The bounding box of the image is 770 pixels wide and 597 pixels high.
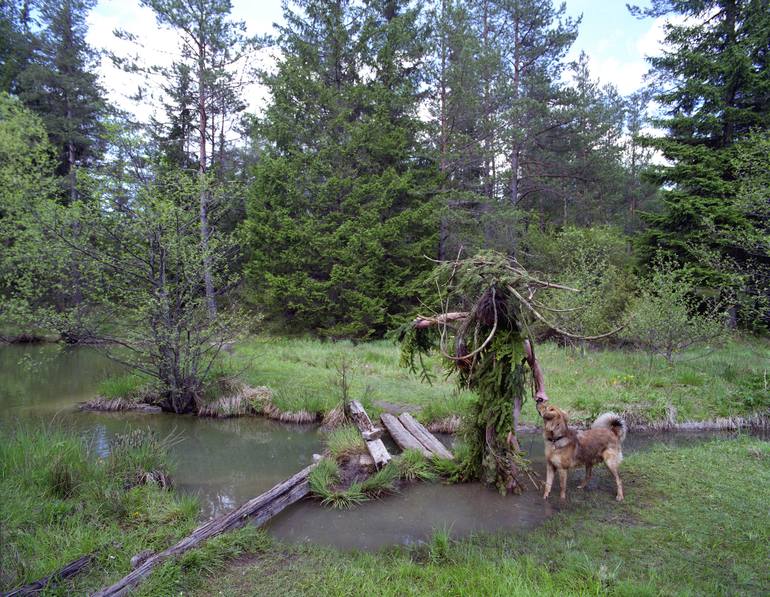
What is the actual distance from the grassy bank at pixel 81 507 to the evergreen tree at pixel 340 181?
12366 mm

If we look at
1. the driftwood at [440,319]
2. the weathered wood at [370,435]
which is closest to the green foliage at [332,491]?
the weathered wood at [370,435]

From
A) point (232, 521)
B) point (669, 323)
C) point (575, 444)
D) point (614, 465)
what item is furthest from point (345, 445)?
point (669, 323)

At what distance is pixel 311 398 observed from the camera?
9641mm

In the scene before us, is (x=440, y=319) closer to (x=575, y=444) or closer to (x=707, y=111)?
(x=575, y=444)

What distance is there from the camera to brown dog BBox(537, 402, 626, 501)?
16.9 feet

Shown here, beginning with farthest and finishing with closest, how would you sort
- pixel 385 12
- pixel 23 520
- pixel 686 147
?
pixel 385 12 → pixel 686 147 → pixel 23 520

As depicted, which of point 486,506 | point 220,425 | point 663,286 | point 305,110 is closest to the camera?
point 486,506

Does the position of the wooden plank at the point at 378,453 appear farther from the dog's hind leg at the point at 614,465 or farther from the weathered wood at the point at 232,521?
the dog's hind leg at the point at 614,465

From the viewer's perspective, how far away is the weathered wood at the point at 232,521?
3541 millimetres

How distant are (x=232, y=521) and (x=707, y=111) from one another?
865 inches

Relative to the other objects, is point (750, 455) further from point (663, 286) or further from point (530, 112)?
point (530, 112)

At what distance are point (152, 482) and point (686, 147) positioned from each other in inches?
816

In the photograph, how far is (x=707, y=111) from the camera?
1752 centimetres

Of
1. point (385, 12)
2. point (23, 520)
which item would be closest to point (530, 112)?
A: point (385, 12)
